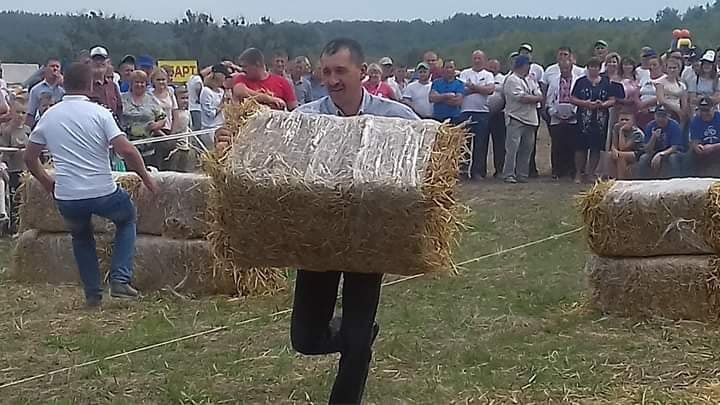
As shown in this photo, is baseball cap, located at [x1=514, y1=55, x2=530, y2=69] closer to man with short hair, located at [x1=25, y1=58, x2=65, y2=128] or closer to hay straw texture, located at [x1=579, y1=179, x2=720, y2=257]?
man with short hair, located at [x1=25, y1=58, x2=65, y2=128]

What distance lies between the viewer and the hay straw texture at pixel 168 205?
361 inches

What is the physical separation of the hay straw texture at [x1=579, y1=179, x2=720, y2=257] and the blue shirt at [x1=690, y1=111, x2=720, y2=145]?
22.4ft

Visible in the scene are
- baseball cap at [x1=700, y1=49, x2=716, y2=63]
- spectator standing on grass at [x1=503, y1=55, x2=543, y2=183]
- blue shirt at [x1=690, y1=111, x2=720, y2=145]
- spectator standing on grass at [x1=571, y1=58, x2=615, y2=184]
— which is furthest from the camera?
spectator standing on grass at [x1=503, y1=55, x2=543, y2=183]

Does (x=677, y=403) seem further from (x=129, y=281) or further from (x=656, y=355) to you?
(x=129, y=281)

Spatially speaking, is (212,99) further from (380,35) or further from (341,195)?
(380,35)

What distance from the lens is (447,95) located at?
1738cm

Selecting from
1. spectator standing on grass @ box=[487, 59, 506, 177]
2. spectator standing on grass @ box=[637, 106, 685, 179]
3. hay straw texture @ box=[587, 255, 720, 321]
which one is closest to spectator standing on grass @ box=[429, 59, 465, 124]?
spectator standing on grass @ box=[487, 59, 506, 177]

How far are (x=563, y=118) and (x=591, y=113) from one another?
0.56m

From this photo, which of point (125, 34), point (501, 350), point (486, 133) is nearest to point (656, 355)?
point (501, 350)

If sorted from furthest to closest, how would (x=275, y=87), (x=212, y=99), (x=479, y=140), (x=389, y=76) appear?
(x=389, y=76) → (x=479, y=140) → (x=212, y=99) → (x=275, y=87)

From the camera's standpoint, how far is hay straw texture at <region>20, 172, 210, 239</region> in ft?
30.1

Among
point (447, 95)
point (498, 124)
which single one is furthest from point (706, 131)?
point (447, 95)

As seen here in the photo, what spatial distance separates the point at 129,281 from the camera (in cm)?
895

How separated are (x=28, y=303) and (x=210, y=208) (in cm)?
422
